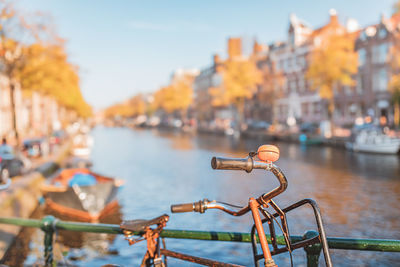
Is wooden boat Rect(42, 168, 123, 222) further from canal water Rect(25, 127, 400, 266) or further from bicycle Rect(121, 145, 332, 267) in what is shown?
bicycle Rect(121, 145, 332, 267)

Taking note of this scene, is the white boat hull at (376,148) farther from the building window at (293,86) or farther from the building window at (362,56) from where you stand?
the building window at (293,86)

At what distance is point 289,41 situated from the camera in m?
70.3

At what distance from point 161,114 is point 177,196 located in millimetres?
156682

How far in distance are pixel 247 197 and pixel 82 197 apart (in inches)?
273

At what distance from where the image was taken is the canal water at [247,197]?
9.81 meters

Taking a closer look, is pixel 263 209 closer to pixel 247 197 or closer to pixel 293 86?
pixel 247 197

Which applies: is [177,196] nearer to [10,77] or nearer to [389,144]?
[10,77]

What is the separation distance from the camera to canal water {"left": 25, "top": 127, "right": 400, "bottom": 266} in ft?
32.2

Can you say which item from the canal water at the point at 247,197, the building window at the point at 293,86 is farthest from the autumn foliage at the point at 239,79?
the canal water at the point at 247,197

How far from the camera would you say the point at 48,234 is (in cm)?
495

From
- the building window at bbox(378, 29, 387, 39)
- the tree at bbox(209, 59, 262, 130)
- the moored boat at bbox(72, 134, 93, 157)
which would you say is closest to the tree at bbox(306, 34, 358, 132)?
the building window at bbox(378, 29, 387, 39)

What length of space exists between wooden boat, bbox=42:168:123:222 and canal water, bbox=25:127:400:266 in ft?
3.14

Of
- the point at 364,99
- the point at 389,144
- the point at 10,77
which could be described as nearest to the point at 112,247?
the point at 10,77

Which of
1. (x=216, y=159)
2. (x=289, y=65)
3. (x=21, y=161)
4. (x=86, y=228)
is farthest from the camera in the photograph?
(x=289, y=65)
